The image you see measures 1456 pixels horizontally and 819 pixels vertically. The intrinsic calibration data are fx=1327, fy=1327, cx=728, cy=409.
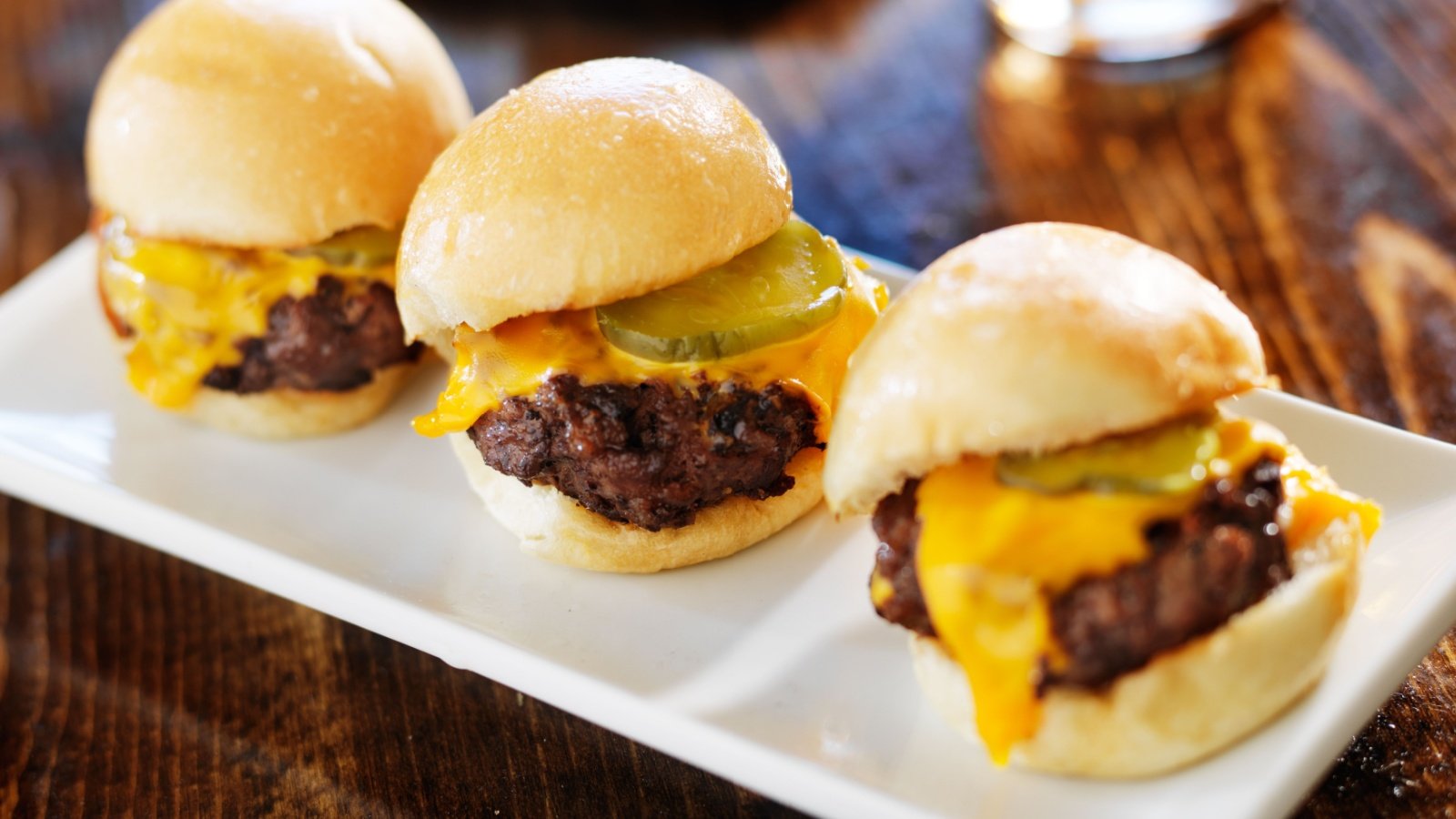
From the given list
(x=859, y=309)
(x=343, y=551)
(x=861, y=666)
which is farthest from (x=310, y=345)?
(x=861, y=666)

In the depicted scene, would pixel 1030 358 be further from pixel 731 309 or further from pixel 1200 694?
pixel 731 309

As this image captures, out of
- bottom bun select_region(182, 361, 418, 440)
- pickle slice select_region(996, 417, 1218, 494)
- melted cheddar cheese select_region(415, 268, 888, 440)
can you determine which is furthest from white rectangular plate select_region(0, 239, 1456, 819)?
pickle slice select_region(996, 417, 1218, 494)

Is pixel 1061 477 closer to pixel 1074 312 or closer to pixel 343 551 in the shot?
pixel 1074 312

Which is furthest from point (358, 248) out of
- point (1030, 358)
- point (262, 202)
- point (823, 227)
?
point (1030, 358)

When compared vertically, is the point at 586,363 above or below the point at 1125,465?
below

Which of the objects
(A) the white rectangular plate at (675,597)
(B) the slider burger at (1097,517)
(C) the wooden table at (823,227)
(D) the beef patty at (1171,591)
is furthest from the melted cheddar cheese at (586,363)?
(D) the beef patty at (1171,591)

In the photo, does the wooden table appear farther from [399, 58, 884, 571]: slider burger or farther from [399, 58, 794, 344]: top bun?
[399, 58, 794, 344]: top bun
